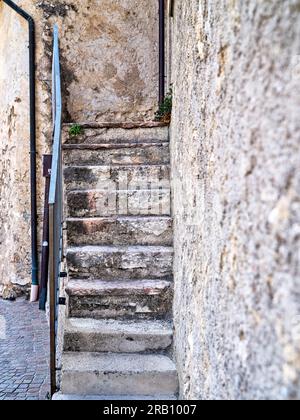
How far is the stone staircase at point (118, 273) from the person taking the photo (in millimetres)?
1939

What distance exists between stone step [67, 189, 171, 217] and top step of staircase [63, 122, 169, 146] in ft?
2.69

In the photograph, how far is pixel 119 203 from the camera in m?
2.84

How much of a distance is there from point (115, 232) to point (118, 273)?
324 millimetres

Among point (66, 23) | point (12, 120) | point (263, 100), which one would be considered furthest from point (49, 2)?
point (263, 100)

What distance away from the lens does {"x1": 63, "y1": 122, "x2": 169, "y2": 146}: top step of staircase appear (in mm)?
3484

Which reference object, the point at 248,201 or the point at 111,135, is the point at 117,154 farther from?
the point at 248,201

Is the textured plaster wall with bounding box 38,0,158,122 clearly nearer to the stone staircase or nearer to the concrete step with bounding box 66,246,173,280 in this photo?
the stone staircase

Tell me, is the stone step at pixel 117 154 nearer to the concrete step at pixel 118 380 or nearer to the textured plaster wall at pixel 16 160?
the textured plaster wall at pixel 16 160

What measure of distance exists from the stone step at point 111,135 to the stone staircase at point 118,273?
164mm

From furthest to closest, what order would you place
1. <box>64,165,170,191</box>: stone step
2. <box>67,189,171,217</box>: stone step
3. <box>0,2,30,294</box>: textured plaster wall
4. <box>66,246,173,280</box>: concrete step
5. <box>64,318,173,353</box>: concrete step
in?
1. <box>0,2,30,294</box>: textured plaster wall
2. <box>64,165,170,191</box>: stone step
3. <box>67,189,171,217</box>: stone step
4. <box>66,246,173,280</box>: concrete step
5. <box>64,318,173,353</box>: concrete step

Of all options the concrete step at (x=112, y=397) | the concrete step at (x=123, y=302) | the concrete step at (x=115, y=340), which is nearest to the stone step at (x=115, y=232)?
A: the concrete step at (x=123, y=302)

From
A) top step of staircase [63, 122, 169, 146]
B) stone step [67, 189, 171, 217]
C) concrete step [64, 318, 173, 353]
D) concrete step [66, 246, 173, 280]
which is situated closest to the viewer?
concrete step [64, 318, 173, 353]

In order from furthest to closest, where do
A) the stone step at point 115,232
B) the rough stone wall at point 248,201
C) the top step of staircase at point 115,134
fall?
the top step of staircase at point 115,134 < the stone step at point 115,232 < the rough stone wall at point 248,201

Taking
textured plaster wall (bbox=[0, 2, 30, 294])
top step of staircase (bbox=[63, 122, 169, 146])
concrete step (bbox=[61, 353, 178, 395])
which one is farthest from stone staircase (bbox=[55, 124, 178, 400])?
textured plaster wall (bbox=[0, 2, 30, 294])
